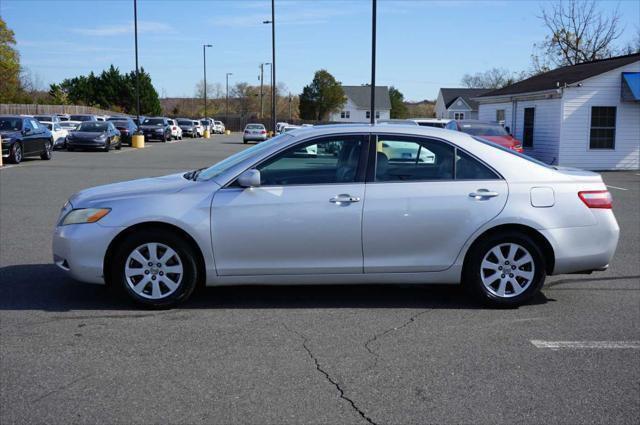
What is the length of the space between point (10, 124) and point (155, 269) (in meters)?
19.8

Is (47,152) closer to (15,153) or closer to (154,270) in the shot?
(15,153)

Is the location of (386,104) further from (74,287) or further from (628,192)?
(74,287)

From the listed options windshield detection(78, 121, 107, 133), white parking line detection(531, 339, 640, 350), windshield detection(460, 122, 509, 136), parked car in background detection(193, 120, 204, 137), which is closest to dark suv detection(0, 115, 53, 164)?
windshield detection(78, 121, 107, 133)

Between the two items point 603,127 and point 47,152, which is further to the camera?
point 47,152

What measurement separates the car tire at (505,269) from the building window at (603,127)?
20.4 m

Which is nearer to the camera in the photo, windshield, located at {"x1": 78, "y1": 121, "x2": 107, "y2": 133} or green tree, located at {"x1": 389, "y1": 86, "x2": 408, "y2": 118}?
windshield, located at {"x1": 78, "y1": 121, "x2": 107, "y2": 133}

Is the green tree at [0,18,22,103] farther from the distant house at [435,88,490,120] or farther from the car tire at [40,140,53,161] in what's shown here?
the distant house at [435,88,490,120]

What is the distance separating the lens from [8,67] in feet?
214

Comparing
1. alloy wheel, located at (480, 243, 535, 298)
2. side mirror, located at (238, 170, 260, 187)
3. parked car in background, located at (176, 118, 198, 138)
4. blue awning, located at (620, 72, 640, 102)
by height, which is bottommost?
alloy wheel, located at (480, 243, 535, 298)

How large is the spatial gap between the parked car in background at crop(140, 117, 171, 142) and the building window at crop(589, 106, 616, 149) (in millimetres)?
31065

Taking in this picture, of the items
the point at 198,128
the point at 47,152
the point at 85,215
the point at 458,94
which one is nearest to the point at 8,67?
the point at 198,128

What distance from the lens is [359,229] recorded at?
594 centimetres

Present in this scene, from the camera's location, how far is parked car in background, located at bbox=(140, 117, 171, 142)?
47.7 metres

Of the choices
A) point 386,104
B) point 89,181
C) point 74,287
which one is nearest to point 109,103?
point 386,104
